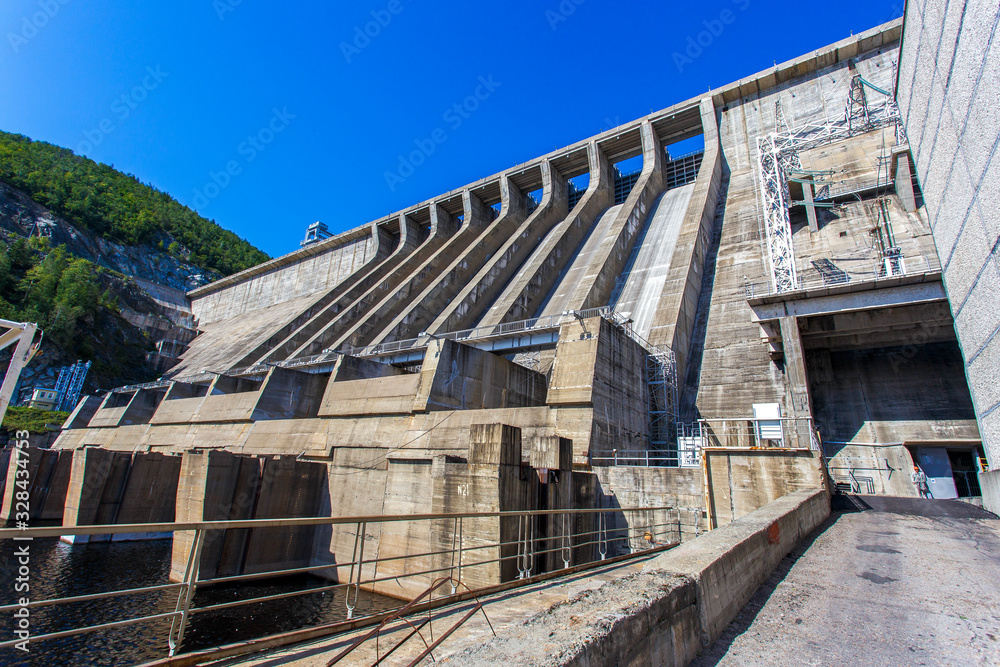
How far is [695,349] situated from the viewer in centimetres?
2045

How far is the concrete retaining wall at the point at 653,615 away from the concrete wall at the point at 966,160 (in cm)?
676

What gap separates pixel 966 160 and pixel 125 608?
58.8ft

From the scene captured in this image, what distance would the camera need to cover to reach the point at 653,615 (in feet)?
8.60

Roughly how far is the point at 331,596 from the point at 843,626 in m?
11.0

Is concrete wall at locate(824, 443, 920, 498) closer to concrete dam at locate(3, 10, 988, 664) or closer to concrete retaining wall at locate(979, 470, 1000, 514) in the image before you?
concrete dam at locate(3, 10, 988, 664)

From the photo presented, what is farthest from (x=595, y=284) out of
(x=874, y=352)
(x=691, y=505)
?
(x=691, y=505)

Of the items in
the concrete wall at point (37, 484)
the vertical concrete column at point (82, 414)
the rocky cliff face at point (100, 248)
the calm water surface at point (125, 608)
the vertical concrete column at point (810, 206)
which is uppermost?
the rocky cliff face at point (100, 248)

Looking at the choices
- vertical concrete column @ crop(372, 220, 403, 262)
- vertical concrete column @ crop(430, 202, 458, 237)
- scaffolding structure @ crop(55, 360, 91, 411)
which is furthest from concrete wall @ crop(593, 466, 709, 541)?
scaffolding structure @ crop(55, 360, 91, 411)

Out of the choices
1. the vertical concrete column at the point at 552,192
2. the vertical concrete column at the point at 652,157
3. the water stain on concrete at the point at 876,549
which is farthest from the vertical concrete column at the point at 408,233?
the water stain on concrete at the point at 876,549

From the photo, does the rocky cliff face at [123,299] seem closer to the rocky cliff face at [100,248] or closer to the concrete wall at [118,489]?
the rocky cliff face at [100,248]

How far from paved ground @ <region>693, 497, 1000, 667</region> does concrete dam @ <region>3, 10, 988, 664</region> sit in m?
1.42

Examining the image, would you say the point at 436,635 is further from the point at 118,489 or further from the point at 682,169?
the point at 682,169

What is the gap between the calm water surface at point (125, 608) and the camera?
787 cm

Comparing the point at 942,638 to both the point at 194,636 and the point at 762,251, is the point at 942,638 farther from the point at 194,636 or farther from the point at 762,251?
the point at 762,251
